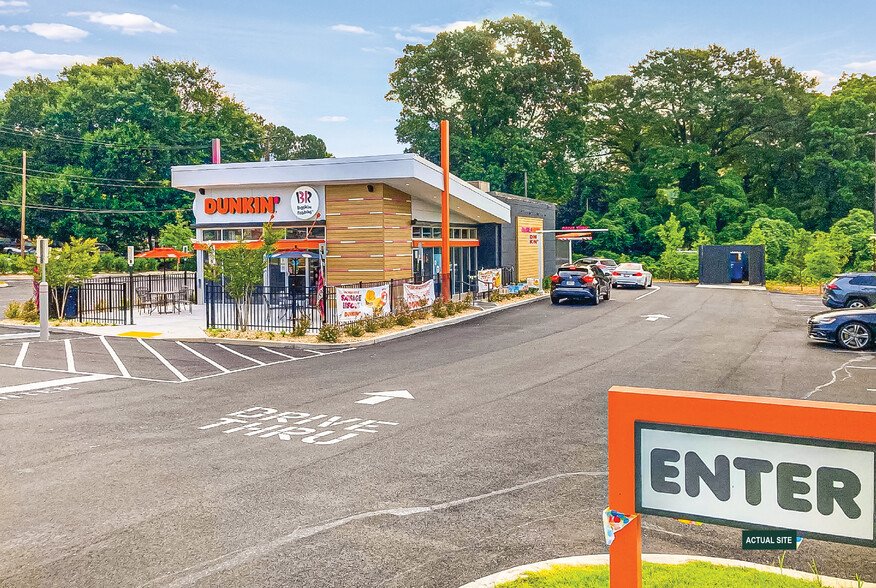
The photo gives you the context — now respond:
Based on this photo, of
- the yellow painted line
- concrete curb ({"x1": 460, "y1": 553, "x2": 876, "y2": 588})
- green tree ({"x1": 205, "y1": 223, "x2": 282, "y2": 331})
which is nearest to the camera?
concrete curb ({"x1": 460, "y1": 553, "x2": 876, "y2": 588})

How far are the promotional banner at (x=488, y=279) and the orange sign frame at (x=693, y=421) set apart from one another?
28895 mm

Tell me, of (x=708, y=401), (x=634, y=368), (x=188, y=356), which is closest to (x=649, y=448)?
(x=708, y=401)

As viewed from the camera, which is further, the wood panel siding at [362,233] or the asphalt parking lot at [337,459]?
Result: the wood panel siding at [362,233]

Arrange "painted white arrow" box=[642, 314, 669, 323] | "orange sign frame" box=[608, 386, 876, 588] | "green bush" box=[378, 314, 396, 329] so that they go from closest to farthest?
"orange sign frame" box=[608, 386, 876, 588]
"green bush" box=[378, 314, 396, 329]
"painted white arrow" box=[642, 314, 669, 323]

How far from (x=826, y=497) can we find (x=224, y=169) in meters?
28.3

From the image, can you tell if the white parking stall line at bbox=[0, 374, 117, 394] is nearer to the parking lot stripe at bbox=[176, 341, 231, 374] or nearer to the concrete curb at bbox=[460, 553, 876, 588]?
the parking lot stripe at bbox=[176, 341, 231, 374]

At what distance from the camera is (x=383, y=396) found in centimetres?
1275

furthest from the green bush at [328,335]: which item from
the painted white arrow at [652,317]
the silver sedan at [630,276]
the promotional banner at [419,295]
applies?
the silver sedan at [630,276]

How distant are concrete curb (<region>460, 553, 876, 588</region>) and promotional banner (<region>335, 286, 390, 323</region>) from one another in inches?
650

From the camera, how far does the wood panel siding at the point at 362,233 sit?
1096 inches

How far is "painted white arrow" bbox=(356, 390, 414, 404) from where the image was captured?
12.3m

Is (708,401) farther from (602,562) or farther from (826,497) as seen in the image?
(602,562)

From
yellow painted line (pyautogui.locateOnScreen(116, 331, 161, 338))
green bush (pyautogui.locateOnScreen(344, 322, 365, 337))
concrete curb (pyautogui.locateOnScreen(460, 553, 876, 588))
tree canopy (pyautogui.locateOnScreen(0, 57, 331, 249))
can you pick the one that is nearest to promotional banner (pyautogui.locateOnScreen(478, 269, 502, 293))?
green bush (pyautogui.locateOnScreen(344, 322, 365, 337))

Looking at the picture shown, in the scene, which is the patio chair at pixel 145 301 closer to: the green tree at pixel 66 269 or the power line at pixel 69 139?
the green tree at pixel 66 269
